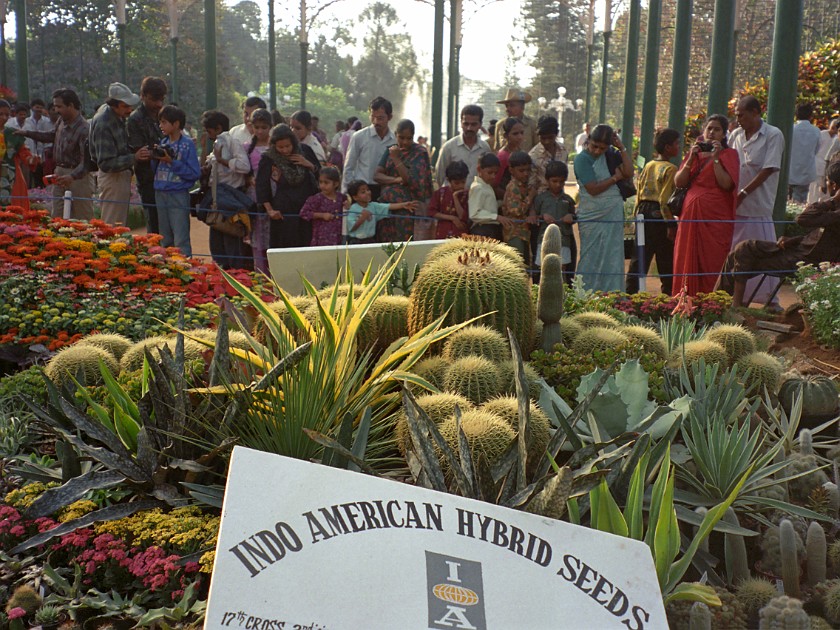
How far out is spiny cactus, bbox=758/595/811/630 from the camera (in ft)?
9.81

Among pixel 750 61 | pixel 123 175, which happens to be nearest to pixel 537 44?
pixel 750 61

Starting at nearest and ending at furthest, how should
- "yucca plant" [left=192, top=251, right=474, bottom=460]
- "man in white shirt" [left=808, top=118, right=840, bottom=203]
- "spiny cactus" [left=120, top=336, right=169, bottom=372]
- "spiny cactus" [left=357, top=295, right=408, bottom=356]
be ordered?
"yucca plant" [left=192, top=251, right=474, bottom=460] → "spiny cactus" [left=120, top=336, right=169, bottom=372] → "spiny cactus" [left=357, top=295, right=408, bottom=356] → "man in white shirt" [left=808, top=118, right=840, bottom=203]

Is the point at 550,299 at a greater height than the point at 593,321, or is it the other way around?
the point at 550,299

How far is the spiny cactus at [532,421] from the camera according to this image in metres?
3.83

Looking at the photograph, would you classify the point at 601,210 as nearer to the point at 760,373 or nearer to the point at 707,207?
the point at 707,207

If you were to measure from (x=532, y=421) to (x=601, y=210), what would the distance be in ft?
16.4

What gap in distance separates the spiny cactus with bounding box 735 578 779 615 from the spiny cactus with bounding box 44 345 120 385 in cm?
290

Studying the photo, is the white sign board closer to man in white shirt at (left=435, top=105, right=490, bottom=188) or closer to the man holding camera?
the man holding camera

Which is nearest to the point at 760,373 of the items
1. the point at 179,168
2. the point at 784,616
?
the point at 784,616

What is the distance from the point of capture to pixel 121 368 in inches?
184

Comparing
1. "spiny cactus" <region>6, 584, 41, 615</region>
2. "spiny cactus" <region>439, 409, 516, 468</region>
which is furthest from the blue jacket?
"spiny cactus" <region>6, 584, 41, 615</region>

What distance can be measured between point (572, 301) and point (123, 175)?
17.9 ft

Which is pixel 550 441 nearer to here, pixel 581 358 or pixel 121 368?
pixel 581 358

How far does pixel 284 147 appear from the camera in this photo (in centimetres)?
902
